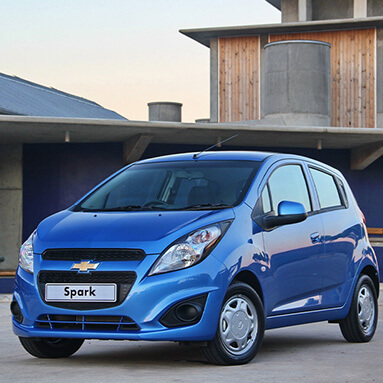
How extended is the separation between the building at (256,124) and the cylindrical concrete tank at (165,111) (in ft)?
25.9

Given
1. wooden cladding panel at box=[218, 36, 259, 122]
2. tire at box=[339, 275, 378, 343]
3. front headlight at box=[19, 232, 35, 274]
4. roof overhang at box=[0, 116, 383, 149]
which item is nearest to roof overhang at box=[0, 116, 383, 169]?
roof overhang at box=[0, 116, 383, 149]

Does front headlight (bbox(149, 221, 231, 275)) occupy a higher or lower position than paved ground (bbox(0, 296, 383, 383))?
higher

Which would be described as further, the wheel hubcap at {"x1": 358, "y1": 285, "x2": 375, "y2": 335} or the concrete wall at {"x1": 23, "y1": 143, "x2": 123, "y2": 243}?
the concrete wall at {"x1": 23, "y1": 143, "x2": 123, "y2": 243}

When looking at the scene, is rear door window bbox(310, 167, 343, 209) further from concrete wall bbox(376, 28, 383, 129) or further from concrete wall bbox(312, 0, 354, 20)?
concrete wall bbox(312, 0, 354, 20)

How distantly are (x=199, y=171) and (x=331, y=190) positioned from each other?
1.70 metres

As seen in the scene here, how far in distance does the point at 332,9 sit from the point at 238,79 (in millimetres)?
6066

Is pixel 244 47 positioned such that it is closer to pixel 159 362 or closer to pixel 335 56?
pixel 335 56

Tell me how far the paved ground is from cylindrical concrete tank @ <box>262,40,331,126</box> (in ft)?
57.0

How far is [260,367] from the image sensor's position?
711cm

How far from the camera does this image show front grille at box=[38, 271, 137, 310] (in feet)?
22.4

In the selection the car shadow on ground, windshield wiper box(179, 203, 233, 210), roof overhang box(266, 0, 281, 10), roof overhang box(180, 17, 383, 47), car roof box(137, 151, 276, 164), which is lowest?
the car shadow on ground

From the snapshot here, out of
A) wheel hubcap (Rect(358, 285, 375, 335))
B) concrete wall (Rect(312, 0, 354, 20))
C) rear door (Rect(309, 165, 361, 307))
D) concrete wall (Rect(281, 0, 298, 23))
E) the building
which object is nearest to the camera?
rear door (Rect(309, 165, 361, 307))

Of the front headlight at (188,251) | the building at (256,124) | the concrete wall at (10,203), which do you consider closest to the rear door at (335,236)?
the front headlight at (188,251)

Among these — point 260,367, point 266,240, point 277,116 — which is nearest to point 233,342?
point 260,367
